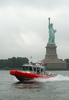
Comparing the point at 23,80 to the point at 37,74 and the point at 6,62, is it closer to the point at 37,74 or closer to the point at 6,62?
the point at 37,74

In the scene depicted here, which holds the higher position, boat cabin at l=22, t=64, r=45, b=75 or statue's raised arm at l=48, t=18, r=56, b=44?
statue's raised arm at l=48, t=18, r=56, b=44

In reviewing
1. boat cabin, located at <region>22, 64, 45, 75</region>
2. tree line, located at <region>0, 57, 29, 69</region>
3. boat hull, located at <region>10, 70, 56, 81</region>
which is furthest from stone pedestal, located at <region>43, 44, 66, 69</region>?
boat hull, located at <region>10, 70, 56, 81</region>

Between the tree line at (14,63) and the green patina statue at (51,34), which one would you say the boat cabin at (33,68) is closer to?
the green patina statue at (51,34)

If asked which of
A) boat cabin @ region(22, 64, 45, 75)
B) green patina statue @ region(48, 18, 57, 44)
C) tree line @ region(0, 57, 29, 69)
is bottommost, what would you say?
boat cabin @ region(22, 64, 45, 75)

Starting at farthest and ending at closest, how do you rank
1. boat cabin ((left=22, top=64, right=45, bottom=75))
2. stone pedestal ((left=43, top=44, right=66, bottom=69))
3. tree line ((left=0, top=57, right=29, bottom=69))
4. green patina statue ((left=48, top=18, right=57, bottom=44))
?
tree line ((left=0, top=57, right=29, bottom=69)) → stone pedestal ((left=43, top=44, right=66, bottom=69)) → green patina statue ((left=48, top=18, right=57, bottom=44)) → boat cabin ((left=22, top=64, right=45, bottom=75))

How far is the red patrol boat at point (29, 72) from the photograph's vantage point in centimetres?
4531

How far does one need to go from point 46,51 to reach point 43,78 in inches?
3995

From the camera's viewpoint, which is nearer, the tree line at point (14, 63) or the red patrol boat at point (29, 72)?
the red patrol boat at point (29, 72)

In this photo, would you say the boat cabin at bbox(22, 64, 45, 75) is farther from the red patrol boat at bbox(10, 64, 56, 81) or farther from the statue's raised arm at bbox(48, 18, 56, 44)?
the statue's raised arm at bbox(48, 18, 56, 44)

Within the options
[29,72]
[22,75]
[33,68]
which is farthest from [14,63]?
[22,75]

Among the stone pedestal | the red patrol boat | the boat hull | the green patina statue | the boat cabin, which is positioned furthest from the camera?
the stone pedestal

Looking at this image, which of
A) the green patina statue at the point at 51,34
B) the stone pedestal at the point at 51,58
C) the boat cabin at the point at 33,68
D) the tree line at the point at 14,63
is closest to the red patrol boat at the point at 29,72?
the boat cabin at the point at 33,68

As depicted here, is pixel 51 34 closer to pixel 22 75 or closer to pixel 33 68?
pixel 33 68

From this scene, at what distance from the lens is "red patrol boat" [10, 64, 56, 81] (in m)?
45.3
